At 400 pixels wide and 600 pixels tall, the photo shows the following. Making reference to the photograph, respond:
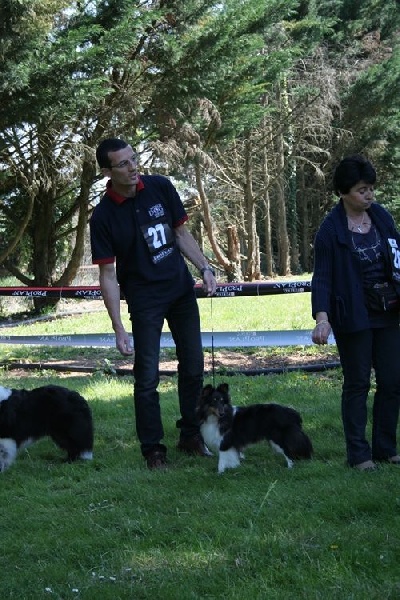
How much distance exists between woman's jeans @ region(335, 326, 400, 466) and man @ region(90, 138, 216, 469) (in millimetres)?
1120

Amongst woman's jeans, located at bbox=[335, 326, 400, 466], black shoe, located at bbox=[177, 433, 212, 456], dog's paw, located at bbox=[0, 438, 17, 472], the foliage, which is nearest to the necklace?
woman's jeans, located at bbox=[335, 326, 400, 466]

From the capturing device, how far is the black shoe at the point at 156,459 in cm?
518

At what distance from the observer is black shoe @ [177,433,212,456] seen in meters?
5.51

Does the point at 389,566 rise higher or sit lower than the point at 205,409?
lower

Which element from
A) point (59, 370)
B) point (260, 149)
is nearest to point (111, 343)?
point (59, 370)

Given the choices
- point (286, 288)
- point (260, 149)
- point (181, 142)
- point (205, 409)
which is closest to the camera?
point (205, 409)

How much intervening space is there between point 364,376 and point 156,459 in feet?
5.15

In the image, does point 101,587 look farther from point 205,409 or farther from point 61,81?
point 61,81

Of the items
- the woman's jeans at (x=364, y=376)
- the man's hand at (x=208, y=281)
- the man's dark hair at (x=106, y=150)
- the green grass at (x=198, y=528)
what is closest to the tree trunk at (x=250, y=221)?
the green grass at (x=198, y=528)

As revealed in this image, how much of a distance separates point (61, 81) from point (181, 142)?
20.7 feet

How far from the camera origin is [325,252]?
15.6ft

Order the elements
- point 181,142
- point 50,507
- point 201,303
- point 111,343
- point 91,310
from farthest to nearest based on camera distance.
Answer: point 181,142 → point 91,310 → point 201,303 → point 111,343 → point 50,507

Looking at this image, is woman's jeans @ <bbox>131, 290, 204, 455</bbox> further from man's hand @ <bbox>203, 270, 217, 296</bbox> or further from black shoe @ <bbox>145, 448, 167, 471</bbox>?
man's hand @ <bbox>203, 270, 217, 296</bbox>

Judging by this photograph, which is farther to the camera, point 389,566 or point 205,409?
point 205,409
